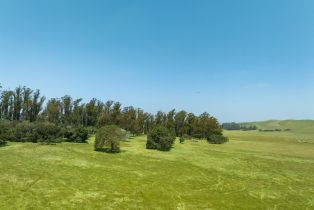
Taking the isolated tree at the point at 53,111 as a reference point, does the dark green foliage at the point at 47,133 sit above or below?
below

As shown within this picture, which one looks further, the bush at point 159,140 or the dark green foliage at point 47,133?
the bush at point 159,140

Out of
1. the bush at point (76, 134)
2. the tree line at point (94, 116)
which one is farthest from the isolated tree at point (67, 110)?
the bush at point (76, 134)

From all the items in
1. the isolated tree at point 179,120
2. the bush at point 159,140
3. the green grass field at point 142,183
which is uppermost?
the isolated tree at point 179,120

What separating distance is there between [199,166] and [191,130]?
258ft

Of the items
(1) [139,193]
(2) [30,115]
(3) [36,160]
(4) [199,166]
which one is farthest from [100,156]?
(2) [30,115]

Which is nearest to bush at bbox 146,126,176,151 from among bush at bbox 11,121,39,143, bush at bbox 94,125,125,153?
bush at bbox 94,125,125,153

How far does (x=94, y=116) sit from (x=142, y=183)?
8625 cm

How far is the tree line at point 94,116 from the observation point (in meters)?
98.2

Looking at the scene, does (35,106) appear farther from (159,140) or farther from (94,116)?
(159,140)

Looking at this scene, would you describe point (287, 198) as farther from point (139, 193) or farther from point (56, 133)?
point (56, 133)

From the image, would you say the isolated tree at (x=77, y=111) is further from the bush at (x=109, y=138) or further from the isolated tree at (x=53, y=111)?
the bush at (x=109, y=138)

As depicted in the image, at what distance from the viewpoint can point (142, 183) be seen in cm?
3120

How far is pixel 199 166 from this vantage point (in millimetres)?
43469

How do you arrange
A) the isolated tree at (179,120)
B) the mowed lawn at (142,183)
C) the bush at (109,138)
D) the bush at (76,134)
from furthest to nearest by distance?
the isolated tree at (179,120), the bush at (76,134), the bush at (109,138), the mowed lawn at (142,183)
